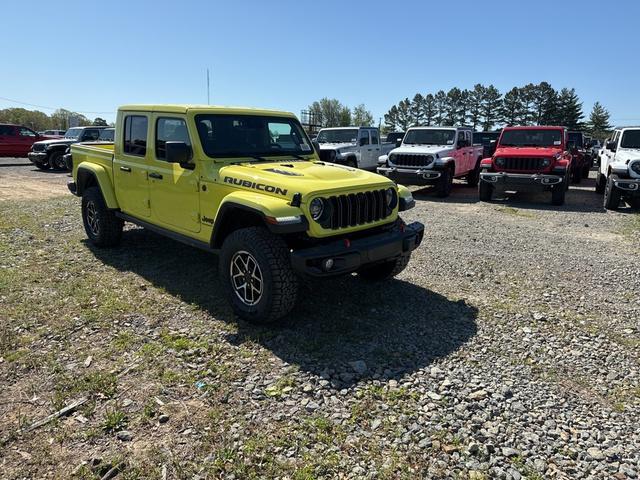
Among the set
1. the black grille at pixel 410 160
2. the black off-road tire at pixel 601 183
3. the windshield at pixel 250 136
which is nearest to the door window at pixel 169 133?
the windshield at pixel 250 136

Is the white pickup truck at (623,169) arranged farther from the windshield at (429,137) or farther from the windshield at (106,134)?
the windshield at (106,134)

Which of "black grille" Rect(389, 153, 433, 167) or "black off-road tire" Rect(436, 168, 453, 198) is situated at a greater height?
"black grille" Rect(389, 153, 433, 167)

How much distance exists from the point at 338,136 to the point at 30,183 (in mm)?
9670

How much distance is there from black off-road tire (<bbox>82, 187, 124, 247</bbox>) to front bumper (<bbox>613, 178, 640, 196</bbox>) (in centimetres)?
959

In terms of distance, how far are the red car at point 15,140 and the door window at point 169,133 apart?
19309mm

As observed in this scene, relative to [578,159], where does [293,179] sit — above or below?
below

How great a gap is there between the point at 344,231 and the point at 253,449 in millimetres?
1987

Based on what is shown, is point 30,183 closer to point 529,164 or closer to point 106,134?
point 106,134

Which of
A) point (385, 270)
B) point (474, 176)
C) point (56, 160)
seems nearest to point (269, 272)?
point (385, 270)

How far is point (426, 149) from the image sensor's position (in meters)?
12.4

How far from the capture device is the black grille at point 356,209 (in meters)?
3.92

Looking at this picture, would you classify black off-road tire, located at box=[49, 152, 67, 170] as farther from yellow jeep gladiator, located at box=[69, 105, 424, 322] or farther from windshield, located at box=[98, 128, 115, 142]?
yellow jeep gladiator, located at box=[69, 105, 424, 322]

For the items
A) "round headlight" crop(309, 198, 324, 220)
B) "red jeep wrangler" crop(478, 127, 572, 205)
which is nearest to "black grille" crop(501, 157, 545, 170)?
"red jeep wrangler" crop(478, 127, 572, 205)

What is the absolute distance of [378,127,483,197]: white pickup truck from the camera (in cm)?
1181
